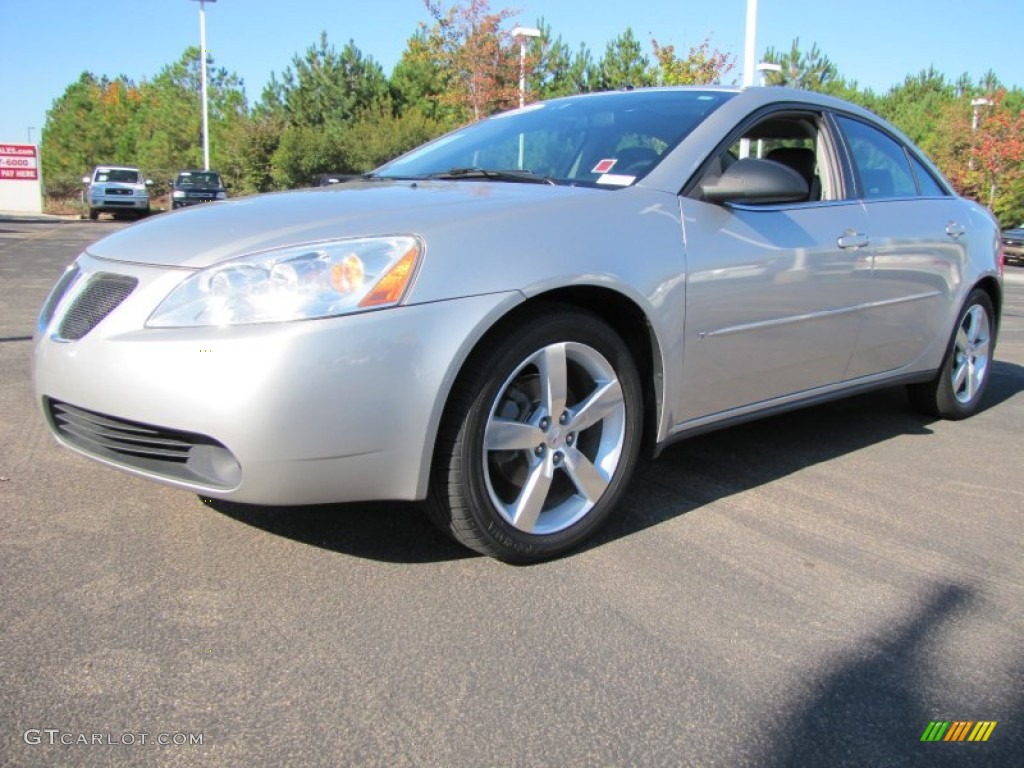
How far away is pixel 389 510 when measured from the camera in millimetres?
3172

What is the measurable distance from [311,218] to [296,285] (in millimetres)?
374

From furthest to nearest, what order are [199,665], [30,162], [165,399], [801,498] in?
[30,162]
[801,498]
[165,399]
[199,665]

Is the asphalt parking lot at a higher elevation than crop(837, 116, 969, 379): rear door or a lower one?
lower

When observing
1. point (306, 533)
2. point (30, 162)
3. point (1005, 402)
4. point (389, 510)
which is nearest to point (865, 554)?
point (389, 510)

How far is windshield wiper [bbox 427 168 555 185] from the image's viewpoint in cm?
321

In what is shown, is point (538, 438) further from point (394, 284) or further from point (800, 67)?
point (800, 67)

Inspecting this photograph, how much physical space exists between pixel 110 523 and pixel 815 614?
2229 mm

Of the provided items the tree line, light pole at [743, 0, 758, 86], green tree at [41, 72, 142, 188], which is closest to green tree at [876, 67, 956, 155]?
the tree line

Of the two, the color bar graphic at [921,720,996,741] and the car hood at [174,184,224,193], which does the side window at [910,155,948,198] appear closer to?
the color bar graphic at [921,720,996,741]

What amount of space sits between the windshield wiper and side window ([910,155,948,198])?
2.27 meters

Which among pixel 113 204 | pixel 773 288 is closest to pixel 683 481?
pixel 773 288

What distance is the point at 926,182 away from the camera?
4.54 m

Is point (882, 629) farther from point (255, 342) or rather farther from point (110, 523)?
point (110, 523)

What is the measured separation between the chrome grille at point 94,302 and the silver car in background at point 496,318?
0.4 inches
